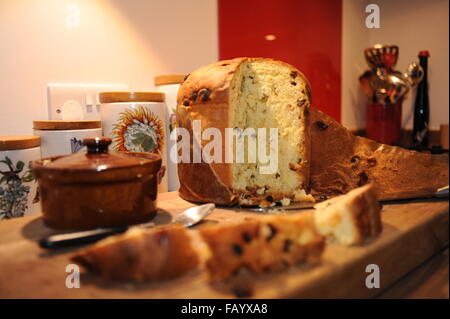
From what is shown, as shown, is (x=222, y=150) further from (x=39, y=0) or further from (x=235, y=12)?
(x=235, y=12)

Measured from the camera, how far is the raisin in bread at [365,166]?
1.12 metres

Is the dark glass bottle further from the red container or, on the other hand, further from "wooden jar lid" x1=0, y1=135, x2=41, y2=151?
"wooden jar lid" x1=0, y1=135, x2=41, y2=151

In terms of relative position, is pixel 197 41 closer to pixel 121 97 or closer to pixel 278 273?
pixel 121 97

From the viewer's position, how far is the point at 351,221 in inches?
30.8

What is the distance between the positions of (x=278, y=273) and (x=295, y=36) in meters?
1.76

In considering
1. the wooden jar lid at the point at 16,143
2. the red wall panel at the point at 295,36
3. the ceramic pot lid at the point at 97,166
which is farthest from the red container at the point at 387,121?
the wooden jar lid at the point at 16,143

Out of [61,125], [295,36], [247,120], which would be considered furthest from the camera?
[295,36]

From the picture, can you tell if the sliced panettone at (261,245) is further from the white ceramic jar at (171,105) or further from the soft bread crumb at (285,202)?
the white ceramic jar at (171,105)

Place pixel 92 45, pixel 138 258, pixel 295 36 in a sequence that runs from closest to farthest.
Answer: pixel 138 258, pixel 92 45, pixel 295 36

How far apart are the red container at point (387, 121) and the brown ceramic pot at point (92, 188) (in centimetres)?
193
